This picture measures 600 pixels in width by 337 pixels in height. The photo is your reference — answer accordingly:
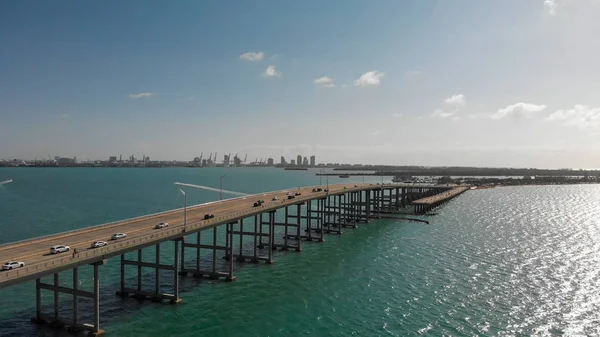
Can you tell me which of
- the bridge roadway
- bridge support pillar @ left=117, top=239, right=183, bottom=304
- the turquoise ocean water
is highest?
the bridge roadway

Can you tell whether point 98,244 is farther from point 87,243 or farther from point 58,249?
point 87,243

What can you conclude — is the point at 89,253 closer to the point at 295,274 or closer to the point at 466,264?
the point at 295,274

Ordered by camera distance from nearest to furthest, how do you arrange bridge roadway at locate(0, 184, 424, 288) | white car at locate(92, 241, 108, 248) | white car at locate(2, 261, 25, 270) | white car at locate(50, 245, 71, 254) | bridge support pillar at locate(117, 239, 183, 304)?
white car at locate(2, 261, 25, 270)
bridge roadway at locate(0, 184, 424, 288)
white car at locate(50, 245, 71, 254)
white car at locate(92, 241, 108, 248)
bridge support pillar at locate(117, 239, 183, 304)

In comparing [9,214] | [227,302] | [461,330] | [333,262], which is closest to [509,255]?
[333,262]

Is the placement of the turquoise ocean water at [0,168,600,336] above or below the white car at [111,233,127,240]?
below

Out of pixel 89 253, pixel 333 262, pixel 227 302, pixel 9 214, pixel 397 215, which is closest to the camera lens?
pixel 89 253

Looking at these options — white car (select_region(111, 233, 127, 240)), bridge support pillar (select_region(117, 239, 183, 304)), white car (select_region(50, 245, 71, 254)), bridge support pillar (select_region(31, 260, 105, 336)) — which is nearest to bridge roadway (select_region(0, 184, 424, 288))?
white car (select_region(50, 245, 71, 254))

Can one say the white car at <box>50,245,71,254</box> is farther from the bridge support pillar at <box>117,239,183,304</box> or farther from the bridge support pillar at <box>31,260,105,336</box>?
the bridge support pillar at <box>117,239,183,304</box>

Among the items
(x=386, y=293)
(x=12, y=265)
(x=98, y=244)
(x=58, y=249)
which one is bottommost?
(x=386, y=293)

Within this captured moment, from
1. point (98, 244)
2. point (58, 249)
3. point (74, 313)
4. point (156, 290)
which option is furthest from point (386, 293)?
point (58, 249)

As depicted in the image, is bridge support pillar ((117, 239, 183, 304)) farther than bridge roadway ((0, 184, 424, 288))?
Yes

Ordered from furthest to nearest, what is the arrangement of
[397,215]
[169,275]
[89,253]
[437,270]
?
[397,215] → [437,270] → [169,275] → [89,253]
